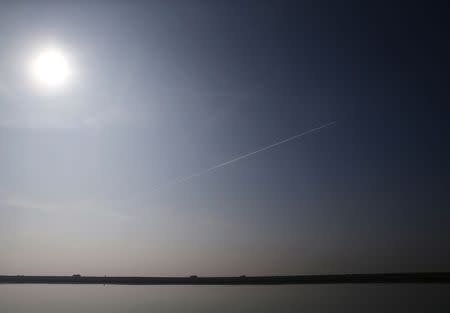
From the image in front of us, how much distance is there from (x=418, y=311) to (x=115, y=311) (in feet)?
109

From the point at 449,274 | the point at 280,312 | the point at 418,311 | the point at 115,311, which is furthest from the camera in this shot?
the point at 449,274

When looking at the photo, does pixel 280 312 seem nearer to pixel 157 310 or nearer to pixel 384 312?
pixel 384 312

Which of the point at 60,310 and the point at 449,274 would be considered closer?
the point at 60,310

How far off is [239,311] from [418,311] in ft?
60.7

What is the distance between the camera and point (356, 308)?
1617 inches

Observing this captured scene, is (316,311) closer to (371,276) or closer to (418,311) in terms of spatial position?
(418,311)

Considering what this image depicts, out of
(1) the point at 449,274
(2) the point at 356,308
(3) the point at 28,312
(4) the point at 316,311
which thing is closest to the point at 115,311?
(3) the point at 28,312

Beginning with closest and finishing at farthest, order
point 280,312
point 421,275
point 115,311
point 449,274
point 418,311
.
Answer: point 418,311 → point 280,312 → point 115,311 → point 449,274 → point 421,275

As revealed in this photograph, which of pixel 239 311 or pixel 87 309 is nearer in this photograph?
pixel 239 311

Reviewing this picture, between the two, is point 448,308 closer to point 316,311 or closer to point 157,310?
point 316,311

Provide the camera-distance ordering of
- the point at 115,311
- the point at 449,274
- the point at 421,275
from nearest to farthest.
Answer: the point at 115,311 → the point at 449,274 → the point at 421,275

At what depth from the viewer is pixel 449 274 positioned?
173750 mm

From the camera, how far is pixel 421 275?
633 feet

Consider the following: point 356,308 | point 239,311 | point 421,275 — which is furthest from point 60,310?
point 421,275
